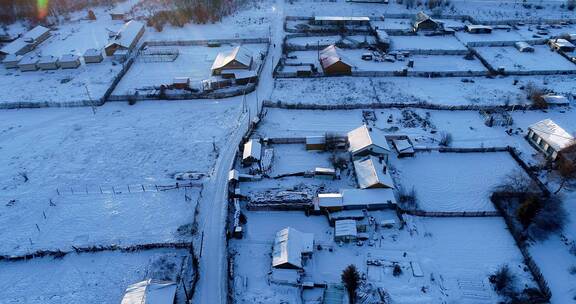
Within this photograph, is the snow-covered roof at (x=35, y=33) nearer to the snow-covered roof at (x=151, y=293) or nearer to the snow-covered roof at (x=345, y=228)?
the snow-covered roof at (x=151, y=293)

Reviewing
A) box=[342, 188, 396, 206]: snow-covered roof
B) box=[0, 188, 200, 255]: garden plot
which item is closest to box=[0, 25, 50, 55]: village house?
box=[0, 188, 200, 255]: garden plot

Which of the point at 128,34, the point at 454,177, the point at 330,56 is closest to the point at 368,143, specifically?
the point at 454,177

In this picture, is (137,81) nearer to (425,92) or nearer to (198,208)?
(198,208)

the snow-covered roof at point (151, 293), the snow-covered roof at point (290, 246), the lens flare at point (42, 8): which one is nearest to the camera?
the snow-covered roof at point (151, 293)

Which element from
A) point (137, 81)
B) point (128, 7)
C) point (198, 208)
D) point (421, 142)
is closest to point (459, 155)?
point (421, 142)

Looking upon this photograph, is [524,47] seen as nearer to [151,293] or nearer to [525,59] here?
[525,59]

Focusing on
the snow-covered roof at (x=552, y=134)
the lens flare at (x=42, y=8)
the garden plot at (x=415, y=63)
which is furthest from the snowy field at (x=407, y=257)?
the lens flare at (x=42, y=8)

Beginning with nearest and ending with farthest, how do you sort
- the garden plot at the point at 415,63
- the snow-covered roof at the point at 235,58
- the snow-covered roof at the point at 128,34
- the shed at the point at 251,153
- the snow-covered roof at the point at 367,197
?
the snow-covered roof at the point at 367,197 < the shed at the point at 251,153 < the snow-covered roof at the point at 235,58 < the garden plot at the point at 415,63 < the snow-covered roof at the point at 128,34
